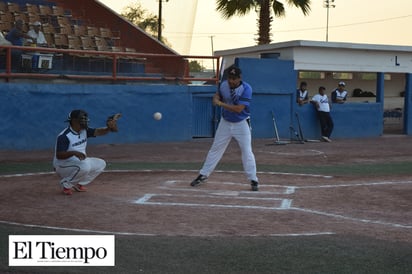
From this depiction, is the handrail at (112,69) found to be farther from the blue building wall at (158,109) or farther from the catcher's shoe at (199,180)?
the catcher's shoe at (199,180)

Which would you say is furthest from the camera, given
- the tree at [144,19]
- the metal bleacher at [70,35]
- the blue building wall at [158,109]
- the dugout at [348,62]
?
the tree at [144,19]

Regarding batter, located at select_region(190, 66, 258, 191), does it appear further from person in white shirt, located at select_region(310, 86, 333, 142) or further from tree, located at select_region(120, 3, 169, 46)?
tree, located at select_region(120, 3, 169, 46)

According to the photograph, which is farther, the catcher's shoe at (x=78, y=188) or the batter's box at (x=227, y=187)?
the batter's box at (x=227, y=187)

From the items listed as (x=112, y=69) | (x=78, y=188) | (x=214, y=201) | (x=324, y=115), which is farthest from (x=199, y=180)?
(x=324, y=115)

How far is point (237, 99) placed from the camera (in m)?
10.2

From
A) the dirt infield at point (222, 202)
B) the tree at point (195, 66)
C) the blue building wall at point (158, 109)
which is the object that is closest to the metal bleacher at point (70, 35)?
the blue building wall at point (158, 109)

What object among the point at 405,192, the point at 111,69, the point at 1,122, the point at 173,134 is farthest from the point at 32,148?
the point at 405,192

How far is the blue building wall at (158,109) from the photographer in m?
16.8

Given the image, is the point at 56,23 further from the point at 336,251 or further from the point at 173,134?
the point at 336,251

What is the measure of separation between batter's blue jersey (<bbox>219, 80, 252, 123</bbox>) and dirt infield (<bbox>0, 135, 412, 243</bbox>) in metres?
1.19

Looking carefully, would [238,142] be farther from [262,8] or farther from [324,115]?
[262,8]

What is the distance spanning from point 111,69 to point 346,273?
14.2m

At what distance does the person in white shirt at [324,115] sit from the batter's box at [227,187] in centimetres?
1183

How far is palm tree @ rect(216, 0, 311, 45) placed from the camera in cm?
2861
